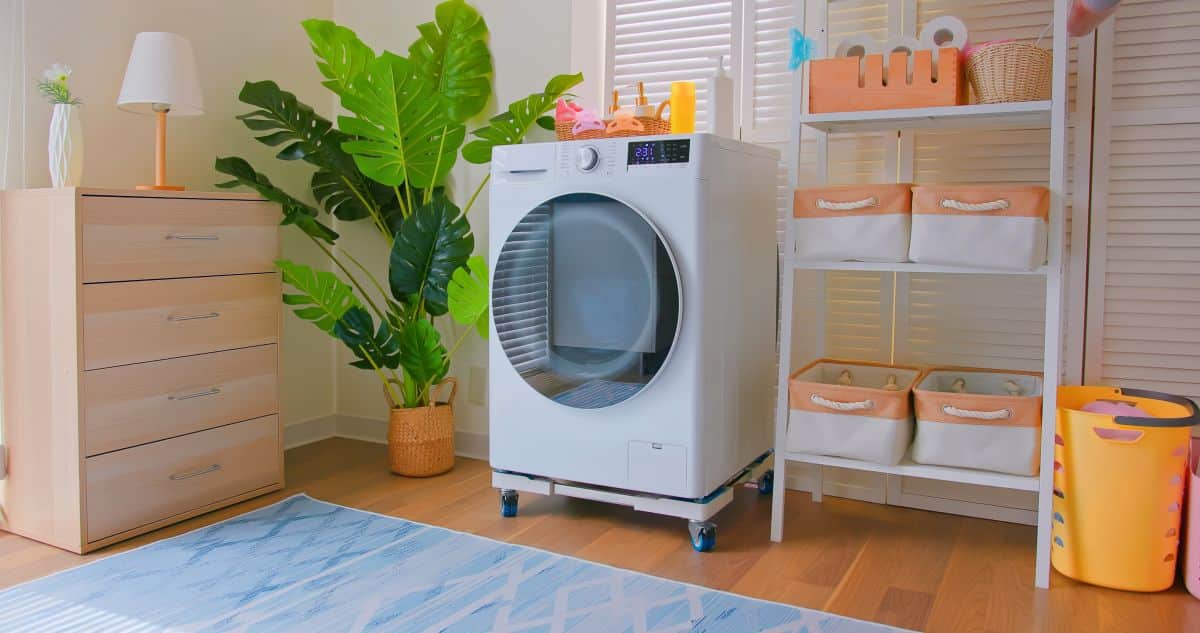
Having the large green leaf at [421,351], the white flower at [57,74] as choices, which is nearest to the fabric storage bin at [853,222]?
the large green leaf at [421,351]

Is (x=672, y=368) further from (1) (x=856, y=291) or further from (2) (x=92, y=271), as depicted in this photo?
(2) (x=92, y=271)

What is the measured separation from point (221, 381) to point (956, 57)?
1.97 meters

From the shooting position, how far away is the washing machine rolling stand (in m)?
2.18

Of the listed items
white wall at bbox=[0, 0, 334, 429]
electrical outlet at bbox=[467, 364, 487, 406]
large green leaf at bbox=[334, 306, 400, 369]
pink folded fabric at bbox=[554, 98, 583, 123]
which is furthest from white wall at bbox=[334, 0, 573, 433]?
pink folded fabric at bbox=[554, 98, 583, 123]

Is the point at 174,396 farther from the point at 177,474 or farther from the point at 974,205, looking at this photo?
the point at 974,205

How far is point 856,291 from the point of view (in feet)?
8.49

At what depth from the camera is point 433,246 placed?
2.73m

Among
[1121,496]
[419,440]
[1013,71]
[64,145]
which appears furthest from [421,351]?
[1121,496]

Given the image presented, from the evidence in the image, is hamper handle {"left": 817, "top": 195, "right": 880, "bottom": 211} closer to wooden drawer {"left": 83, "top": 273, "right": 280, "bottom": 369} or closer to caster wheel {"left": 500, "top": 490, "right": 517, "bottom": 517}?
caster wheel {"left": 500, "top": 490, "right": 517, "bottom": 517}

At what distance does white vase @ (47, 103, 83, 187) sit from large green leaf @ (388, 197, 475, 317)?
846 mm

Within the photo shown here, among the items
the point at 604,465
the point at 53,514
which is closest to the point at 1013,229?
the point at 604,465

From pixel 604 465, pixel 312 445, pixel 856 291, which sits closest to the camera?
pixel 604 465

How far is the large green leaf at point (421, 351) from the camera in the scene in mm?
2707

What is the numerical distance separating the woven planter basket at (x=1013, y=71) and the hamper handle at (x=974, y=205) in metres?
0.24
